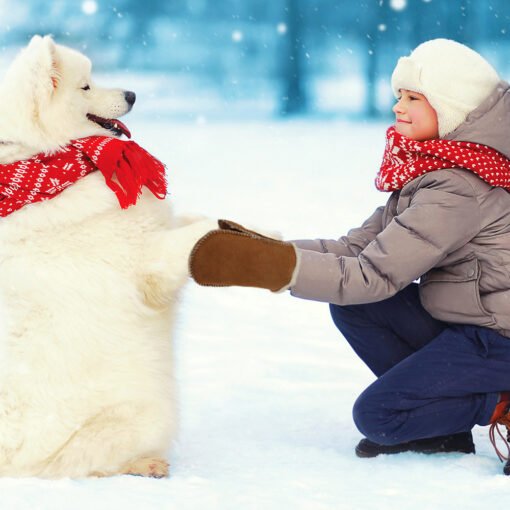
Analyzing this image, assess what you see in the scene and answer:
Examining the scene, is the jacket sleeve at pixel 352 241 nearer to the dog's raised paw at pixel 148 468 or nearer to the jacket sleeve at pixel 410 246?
the jacket sleeve at pixel 410 246

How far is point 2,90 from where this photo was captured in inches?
90.2

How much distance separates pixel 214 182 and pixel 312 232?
2.45 meters

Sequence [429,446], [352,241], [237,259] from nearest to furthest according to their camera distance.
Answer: [237,259]
[429,446]
[352,241]

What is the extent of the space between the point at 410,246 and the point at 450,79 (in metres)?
0.49

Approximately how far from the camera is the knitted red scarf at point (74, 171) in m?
2.29

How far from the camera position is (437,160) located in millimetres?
2400

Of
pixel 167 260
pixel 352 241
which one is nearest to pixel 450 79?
pixel 352 241

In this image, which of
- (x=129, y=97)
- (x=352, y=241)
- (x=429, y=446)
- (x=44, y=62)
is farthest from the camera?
(x=352, y=241)

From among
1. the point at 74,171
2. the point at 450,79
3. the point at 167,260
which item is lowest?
the point at 167,260

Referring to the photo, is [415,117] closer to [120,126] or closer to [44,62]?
[120,126]

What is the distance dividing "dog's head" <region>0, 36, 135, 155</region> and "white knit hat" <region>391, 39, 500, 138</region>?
0.84 m

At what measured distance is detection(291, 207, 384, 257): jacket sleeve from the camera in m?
2.69

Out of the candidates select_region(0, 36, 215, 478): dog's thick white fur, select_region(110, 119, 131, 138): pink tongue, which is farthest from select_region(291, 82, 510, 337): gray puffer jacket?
select_region(110, 119, 131, 138): pink tongue

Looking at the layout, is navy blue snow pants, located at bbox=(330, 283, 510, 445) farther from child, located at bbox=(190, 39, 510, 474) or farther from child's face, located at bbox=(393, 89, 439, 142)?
child's face, located at bbox=(393, 89, 439, 142)
